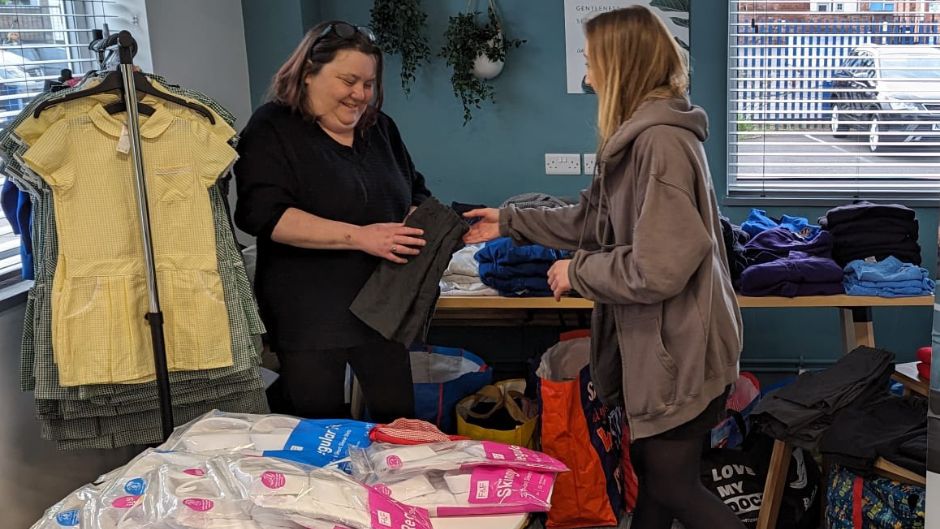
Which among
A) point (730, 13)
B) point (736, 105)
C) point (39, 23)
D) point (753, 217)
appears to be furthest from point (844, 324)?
point (39, 23)

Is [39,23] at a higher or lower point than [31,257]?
higher

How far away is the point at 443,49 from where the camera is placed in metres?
3.47

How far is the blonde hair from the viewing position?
1788 millimetres

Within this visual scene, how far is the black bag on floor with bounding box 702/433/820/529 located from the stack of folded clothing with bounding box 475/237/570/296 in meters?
0.73

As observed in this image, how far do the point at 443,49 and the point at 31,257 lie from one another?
1.86 metres

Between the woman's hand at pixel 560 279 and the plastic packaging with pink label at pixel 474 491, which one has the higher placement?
the woman's hand at pixel 560 279

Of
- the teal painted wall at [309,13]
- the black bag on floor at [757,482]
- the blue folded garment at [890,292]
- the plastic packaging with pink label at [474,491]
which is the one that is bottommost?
the black bag on floor at [757,482]

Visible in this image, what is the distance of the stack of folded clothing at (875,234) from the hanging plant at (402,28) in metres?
1.63

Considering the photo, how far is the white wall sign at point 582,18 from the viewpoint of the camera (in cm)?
335

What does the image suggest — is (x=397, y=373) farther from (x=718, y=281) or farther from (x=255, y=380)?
(x=718, y=281)

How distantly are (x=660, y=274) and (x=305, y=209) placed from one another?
0.82m

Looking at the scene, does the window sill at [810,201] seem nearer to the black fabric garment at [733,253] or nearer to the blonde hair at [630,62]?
the black fabric garment at [733,253]

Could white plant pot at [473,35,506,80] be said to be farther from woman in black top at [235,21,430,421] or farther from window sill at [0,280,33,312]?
window sill at [0,280,33,312]

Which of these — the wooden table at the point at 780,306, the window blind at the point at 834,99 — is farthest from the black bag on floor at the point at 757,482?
the window blind at the point at 834,99
